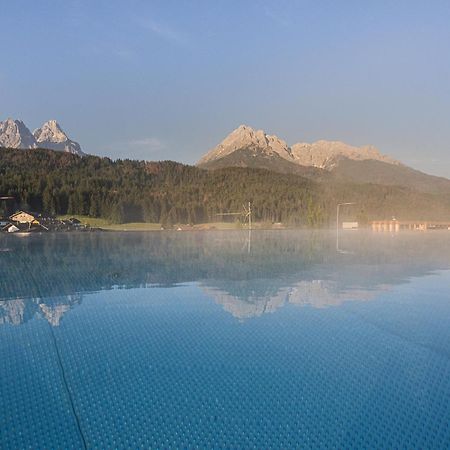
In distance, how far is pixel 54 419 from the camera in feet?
12.8

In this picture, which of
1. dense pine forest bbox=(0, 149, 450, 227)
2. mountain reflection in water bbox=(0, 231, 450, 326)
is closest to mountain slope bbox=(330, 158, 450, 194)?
dense pine forest bbox=(0, 149, 450, 227)

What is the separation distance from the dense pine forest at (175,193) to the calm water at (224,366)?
57.7 m

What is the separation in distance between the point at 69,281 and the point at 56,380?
7.35m

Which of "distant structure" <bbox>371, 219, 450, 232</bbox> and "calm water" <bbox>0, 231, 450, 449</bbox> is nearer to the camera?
"calm water" <bbox>0, 231, 450, 449</bbox>

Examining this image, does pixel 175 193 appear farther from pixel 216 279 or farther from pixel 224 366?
pixel 224 366

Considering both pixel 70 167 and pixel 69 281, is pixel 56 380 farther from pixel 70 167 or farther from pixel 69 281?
pixel 70 167

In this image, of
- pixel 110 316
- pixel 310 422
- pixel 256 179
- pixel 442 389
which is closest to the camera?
pixel 310 422

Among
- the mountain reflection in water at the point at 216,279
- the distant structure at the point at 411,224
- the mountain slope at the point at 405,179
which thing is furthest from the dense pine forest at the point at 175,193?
the mountain slope at the point at 405,179

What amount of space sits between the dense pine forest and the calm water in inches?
2272

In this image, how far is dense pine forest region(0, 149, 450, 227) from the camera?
6894 centimetres

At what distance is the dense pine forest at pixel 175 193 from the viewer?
226ft

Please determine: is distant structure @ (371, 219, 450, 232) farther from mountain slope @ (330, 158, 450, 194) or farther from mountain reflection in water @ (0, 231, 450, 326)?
mountain slope @ (330, 158, 450, 194)

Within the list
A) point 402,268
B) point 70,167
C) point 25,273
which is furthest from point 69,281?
point 70,167

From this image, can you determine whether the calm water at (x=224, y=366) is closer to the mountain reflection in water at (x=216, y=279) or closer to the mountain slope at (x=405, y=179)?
the mountain reflection in water at (x=216, y=279)
